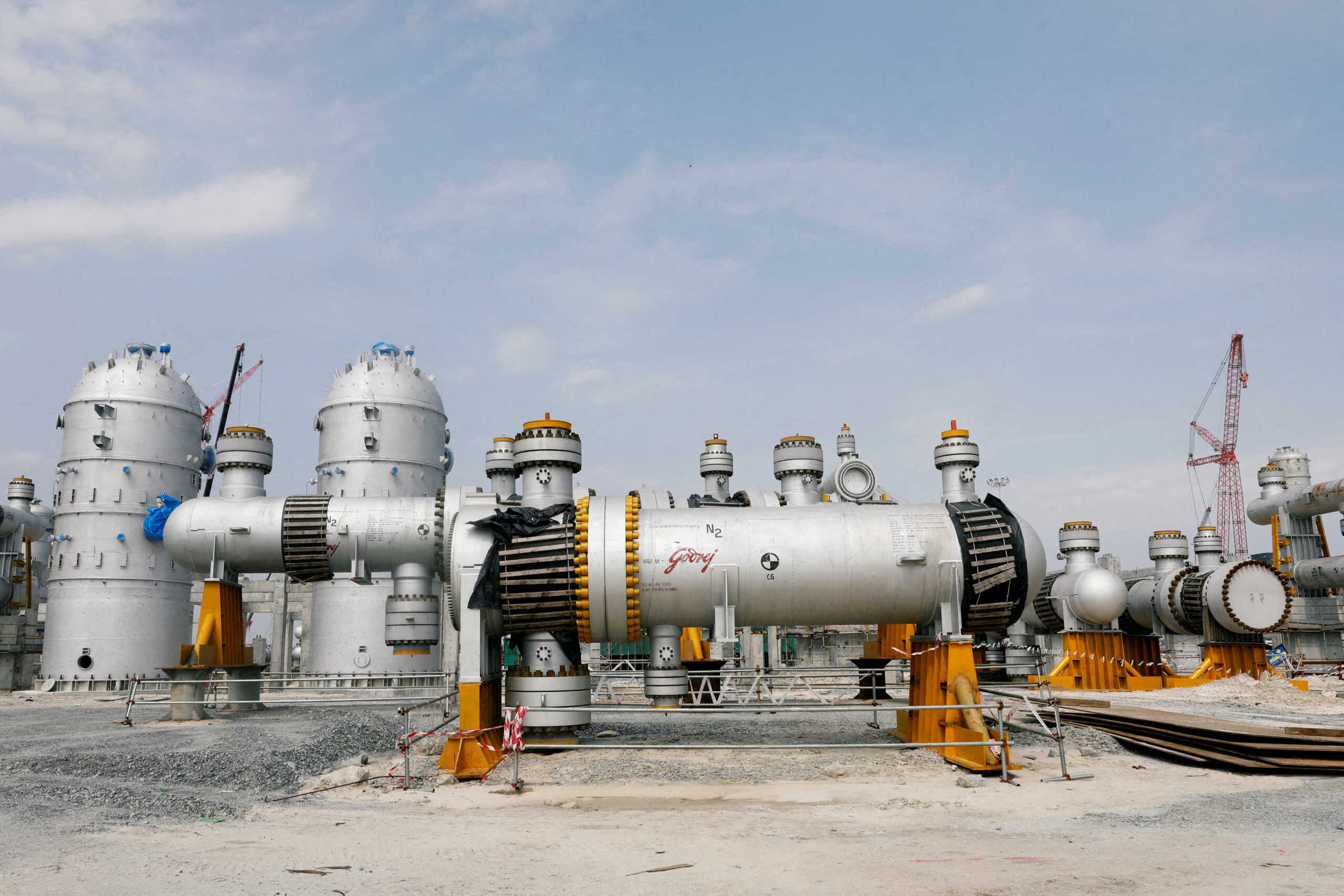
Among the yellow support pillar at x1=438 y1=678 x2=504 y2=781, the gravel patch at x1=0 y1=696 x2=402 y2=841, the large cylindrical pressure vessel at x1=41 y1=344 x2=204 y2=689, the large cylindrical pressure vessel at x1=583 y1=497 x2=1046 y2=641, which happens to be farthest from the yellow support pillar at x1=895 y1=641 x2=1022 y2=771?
the large cylindrical pressure vessel at x1=41 y1=344 x2=204 y2=689

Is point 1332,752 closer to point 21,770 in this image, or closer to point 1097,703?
point 1097,703

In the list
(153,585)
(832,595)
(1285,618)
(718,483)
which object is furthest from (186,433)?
(1285,618)

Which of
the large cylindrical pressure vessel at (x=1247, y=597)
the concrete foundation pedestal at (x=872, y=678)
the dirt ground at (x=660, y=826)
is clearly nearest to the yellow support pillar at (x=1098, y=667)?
the large cylindrical pressure vessel at (x=1247, y=597)

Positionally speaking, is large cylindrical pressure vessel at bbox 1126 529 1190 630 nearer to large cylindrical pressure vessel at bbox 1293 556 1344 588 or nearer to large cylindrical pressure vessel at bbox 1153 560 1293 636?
large cylindrical pressure vessel at bbox 1153 560 1293 636

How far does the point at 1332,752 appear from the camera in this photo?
1523cm

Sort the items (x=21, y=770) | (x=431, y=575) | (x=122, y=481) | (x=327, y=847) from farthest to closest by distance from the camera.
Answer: (x=122, y=481) < (x=431, y=575) < (x=21, y=770) < (x=327, y=847)

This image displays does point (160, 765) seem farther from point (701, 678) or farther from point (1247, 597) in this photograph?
point (1247, 597)

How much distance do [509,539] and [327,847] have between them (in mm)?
7324

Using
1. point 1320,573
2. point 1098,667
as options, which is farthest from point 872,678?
point 1320,573

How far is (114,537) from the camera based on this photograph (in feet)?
123

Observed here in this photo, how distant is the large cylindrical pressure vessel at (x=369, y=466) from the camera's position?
1457 inches

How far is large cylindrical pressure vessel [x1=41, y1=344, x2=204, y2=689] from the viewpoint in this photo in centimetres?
3712

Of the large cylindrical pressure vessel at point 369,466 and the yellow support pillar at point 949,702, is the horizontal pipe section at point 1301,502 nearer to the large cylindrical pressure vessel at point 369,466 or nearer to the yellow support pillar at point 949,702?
the yellow support pillar at point 949,702

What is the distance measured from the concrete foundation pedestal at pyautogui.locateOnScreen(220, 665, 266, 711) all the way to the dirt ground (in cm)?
714
